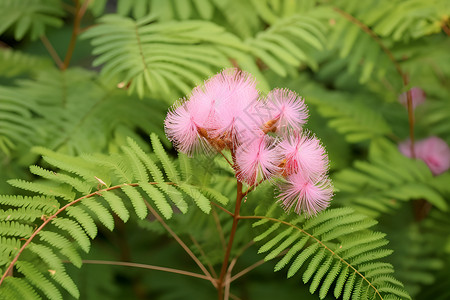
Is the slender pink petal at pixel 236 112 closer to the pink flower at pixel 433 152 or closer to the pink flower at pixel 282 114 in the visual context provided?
the pink flower at pixel 282 114

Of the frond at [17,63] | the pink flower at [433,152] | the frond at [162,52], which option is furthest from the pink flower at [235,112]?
the pink flower at [433,152]

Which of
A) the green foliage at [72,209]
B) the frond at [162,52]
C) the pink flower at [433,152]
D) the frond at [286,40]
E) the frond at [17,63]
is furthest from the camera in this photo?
the pink flower at [433,152]

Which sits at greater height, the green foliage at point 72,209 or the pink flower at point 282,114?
the pink flower at point 282,114

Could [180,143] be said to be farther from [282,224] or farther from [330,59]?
[330,59]

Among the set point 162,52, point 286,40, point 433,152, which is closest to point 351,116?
point 433,152

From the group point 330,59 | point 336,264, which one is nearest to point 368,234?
A: point 336,264

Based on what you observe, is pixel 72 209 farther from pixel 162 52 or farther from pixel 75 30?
pixel 75 30

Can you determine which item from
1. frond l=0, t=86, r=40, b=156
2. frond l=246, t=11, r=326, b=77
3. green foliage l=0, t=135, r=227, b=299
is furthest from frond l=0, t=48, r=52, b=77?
green foliage l=0, t=135, r=227, b=299
